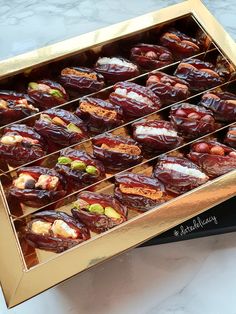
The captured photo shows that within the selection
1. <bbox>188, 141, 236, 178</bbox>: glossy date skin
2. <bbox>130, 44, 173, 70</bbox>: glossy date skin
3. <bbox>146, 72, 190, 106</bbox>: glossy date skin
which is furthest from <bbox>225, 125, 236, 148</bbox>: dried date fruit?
<bbox>130, 44, 173, 70</bbox>: glossy date skin

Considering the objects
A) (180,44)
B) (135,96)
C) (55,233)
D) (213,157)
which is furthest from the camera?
(180,44)

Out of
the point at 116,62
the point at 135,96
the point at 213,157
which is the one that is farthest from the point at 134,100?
the point at 213,157

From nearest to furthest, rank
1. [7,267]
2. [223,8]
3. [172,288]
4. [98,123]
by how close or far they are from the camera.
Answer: [7,267] < [172,288] < [98,123] < [223,8]

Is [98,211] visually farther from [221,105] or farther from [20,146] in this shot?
[221,105]

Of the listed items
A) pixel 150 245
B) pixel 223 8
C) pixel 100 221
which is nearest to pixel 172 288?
pixel 150 245

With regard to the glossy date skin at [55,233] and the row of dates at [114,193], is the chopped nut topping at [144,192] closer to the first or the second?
the row of dates at [114,193]

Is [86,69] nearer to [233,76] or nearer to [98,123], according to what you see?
[98,123]
